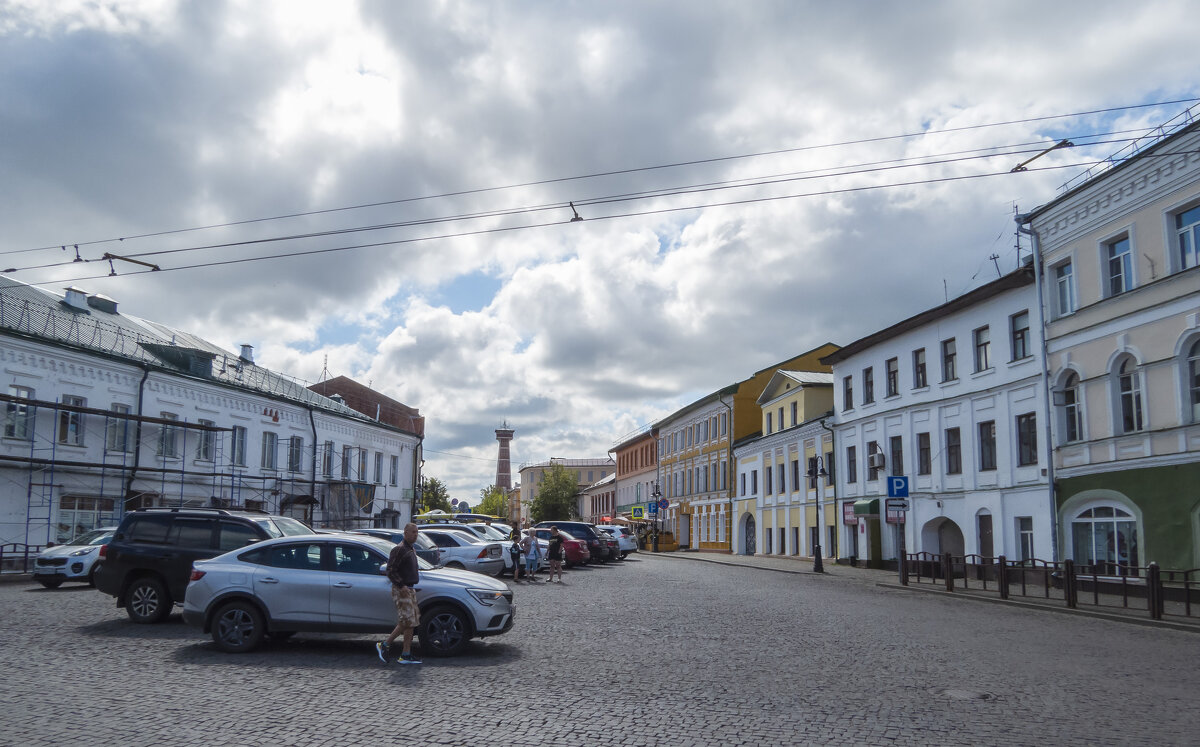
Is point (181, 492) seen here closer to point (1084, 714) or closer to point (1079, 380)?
point (1079, 380)

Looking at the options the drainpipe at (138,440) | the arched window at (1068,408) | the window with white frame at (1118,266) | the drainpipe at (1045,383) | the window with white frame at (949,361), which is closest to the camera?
the window with white frame at (1118,266)

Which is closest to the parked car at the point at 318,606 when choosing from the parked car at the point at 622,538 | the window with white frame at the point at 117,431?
the window with white frame at the point at 117,431

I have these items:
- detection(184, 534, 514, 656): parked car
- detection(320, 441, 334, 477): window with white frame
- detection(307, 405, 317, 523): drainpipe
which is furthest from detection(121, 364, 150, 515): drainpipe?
detection(184, 534, 514, 656): parked car

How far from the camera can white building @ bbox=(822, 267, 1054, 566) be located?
28.4m

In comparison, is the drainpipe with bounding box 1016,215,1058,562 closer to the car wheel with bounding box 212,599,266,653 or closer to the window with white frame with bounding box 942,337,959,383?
the window with white frame with bounding box 942,337,959,383

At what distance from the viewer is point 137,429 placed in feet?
108

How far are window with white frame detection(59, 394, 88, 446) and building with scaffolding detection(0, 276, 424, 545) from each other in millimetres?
34

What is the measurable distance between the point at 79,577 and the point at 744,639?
1671cm

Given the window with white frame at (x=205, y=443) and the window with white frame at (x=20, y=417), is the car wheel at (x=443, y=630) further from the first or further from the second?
the window with white frame at (x=205, y=443)

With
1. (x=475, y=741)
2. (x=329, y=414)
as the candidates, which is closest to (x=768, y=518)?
(x=329, y=414)

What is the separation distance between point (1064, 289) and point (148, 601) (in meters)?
24.9

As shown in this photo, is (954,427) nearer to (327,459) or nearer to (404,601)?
(404,601)

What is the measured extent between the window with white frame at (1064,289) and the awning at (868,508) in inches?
496

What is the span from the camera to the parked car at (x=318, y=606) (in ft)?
39.2
